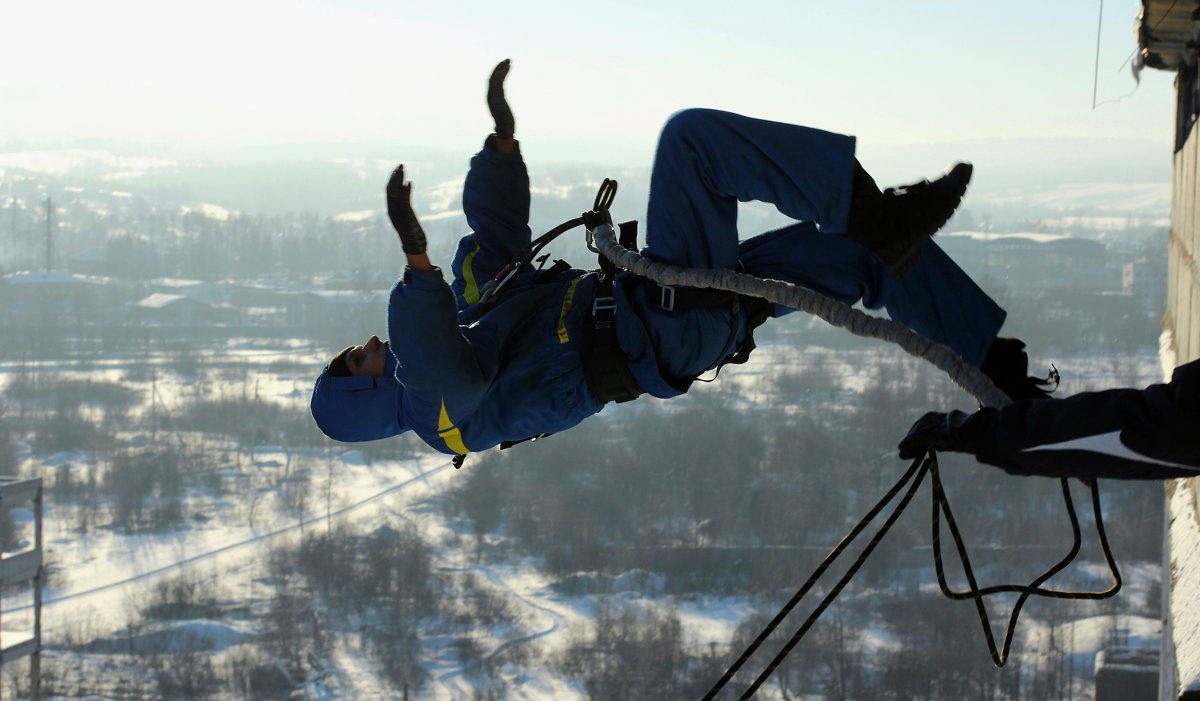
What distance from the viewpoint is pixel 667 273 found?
240cm

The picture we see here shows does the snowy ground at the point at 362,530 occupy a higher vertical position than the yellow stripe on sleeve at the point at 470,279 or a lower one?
lower

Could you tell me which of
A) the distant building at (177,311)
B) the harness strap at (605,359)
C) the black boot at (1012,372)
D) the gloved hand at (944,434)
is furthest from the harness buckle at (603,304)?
the distant building at (177,311)

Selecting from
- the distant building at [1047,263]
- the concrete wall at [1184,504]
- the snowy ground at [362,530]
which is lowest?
the snowy ground at [362,530]

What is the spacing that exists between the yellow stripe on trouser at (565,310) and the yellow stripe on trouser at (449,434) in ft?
1.06

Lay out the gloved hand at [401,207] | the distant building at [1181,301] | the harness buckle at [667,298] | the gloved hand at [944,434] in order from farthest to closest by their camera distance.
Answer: the distant building at [1181,301] < the harness buckle at [667,298] < the gloved hand at [401,207] < the gloved hand at [944,434]

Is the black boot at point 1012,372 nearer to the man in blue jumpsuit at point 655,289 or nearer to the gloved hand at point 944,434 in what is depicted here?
the man in blue jumpsuit at point 655,289

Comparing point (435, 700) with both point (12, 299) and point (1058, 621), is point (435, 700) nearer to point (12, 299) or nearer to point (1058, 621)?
point (1058, 621)

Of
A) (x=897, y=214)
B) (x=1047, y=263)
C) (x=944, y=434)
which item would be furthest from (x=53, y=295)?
(x=944, y=434)

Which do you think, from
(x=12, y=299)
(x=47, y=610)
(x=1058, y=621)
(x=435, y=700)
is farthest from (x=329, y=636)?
(x=12, y=299)

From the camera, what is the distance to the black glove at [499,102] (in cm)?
287

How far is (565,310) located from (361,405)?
542 mm

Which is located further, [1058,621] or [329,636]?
[329,636]

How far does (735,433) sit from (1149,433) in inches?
2241

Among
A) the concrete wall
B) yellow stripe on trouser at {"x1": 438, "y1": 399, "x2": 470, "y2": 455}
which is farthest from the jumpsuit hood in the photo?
the concrete wall
